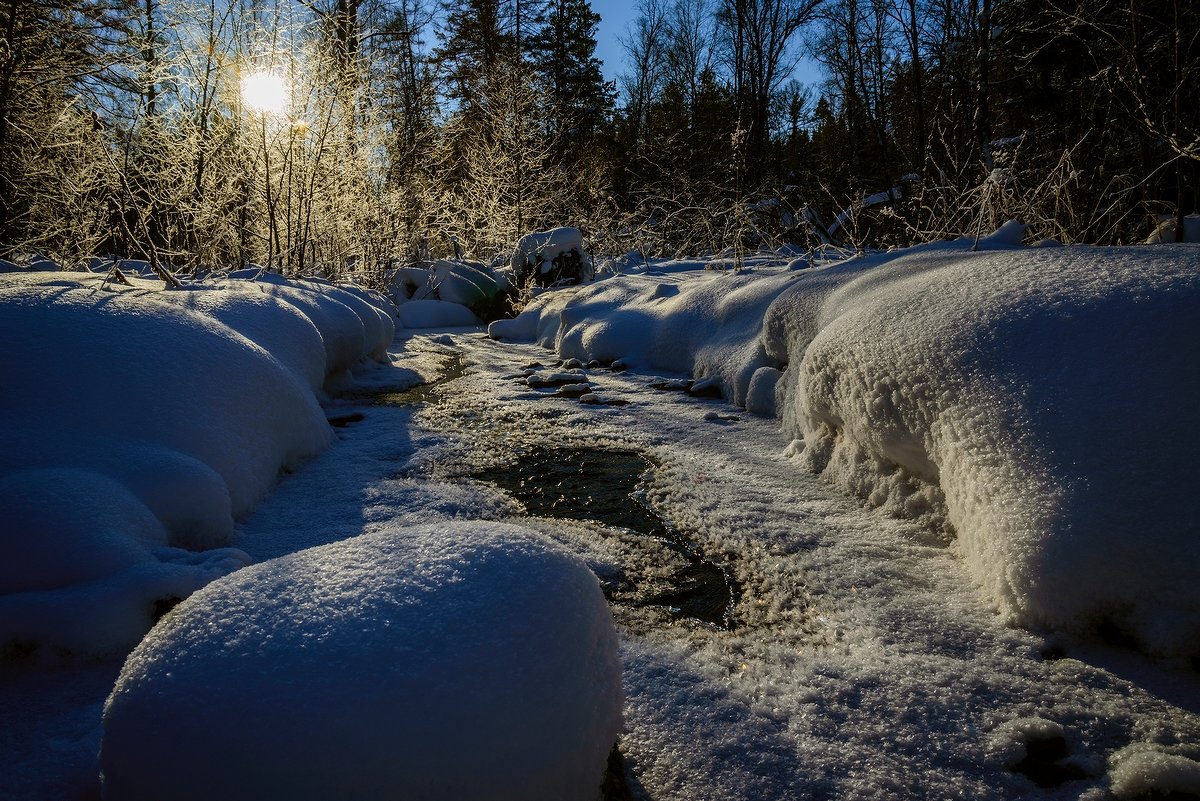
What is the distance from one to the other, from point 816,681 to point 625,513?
1053 millimetres

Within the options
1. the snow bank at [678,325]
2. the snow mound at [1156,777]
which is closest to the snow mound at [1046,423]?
the snow mound at [1156,777]

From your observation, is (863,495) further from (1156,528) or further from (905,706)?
(905,706)

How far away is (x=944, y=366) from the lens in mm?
1848

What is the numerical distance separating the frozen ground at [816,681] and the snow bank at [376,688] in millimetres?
258

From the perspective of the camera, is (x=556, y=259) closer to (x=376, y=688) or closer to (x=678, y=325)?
(x=678, y=325)

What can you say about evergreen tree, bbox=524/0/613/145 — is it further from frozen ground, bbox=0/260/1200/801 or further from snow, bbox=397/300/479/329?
frozen ground, bbox=0/260/1200/801

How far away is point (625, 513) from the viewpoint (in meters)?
2.27

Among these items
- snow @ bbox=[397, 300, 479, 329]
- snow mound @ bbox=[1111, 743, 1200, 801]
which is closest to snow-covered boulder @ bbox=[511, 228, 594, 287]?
snow @ bbox=[397, 300, 479, 329]

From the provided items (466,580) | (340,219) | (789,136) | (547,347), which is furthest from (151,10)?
(789,136)

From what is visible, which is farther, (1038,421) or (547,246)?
(547,246)

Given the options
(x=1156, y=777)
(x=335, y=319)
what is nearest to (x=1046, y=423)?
(x=1156, y=777)

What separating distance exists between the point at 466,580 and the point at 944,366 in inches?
60.5

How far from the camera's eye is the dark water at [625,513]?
1.69 metres

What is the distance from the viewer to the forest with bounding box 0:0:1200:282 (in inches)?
160
